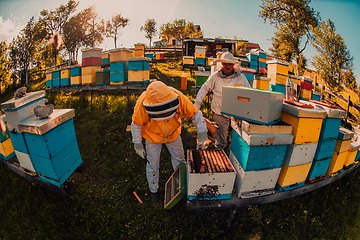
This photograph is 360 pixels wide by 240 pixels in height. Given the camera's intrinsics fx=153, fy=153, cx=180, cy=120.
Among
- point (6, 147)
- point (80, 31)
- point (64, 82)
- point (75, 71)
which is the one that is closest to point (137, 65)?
point (75, 71)

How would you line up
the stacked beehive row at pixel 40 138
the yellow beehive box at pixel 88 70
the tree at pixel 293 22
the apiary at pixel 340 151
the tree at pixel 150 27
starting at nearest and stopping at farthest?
the stacked beehive row at pixel 40 138 → the apiary at pixel 340 151 → the yellow beehive box at pixel 88 70 → the tree at pixel 293 22 → the tree at pixel 150 27

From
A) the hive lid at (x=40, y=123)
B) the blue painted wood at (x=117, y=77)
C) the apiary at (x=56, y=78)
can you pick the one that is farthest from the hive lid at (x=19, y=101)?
the apiary at (x=56, y=78)

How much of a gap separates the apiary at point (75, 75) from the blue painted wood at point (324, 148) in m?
7.10

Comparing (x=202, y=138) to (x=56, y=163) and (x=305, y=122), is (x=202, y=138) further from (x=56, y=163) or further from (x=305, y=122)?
(x=56, y=163)

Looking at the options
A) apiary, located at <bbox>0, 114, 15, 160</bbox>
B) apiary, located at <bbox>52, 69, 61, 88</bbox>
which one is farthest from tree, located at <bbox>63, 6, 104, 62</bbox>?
apiary, located at <bbox>0, 114, 15, 160</bbox>

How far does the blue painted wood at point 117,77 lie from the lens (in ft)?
16.6

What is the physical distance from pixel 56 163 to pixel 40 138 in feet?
1.40

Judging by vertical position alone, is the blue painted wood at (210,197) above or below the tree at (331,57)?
below

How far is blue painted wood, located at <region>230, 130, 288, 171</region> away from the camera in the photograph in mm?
1863

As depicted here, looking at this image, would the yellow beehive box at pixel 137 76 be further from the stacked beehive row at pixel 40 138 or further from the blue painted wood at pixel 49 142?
the blue painted wood at pixel 49 142

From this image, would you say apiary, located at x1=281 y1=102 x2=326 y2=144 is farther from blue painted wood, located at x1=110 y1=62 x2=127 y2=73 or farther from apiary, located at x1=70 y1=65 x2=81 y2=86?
apiary, located at x1=70 y1=65 x2=81 y2=86

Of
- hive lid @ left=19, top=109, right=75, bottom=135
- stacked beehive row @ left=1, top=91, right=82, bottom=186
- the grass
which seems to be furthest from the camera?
the grass

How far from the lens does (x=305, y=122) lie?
1.93 meters

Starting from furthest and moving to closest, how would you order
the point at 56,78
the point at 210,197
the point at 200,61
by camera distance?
1. the point at 200,61
2. the point at 56,78
3. the point at 210,197
